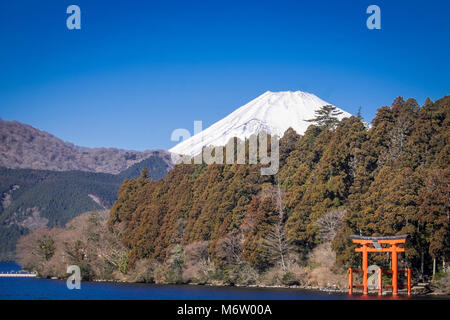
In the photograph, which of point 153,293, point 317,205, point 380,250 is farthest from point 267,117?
point 380,250

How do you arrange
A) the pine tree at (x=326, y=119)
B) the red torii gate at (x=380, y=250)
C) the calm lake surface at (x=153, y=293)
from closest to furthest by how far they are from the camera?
the red torii gate at (x=380, y=250) → the calm lake surface at (x=153, y=293) → the pine tree at (x=326, y=119)

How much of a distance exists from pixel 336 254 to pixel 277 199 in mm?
5987

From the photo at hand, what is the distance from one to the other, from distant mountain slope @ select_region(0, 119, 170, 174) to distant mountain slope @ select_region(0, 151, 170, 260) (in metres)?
36.6

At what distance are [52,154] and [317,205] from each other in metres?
150

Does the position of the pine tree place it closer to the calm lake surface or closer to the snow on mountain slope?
the calm lake surface

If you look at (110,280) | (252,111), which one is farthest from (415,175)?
(252,111)

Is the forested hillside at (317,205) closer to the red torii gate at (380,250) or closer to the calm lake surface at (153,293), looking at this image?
the red torii gate at (380,250)

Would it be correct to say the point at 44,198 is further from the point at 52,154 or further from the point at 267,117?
the point at 52,154

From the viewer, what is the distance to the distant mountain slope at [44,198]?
300 ft

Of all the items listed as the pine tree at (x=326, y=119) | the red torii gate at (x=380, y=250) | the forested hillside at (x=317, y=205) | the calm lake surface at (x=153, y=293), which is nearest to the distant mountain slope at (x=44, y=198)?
the pine tree at (x=326, y=119)

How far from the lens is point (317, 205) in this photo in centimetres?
2992

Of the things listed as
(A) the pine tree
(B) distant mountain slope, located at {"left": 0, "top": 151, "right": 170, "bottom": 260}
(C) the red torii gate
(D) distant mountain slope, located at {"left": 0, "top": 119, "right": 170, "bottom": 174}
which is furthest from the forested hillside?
(D) distant mountain slope, located at {"left": 0, "top": 119, "right": 170, "bottom": 174}

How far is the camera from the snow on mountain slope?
7712 cm

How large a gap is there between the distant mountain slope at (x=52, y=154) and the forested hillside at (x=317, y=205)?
115082 mm
